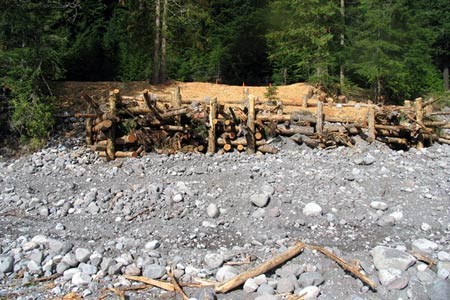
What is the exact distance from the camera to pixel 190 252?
5973 mm

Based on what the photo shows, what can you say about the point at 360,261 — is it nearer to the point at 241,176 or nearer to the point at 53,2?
the point at 241,176

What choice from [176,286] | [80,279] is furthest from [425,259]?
[80,279]

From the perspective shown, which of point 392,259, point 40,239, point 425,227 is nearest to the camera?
point 392,259

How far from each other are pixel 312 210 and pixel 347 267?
6.36ft

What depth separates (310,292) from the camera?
4.80 metres

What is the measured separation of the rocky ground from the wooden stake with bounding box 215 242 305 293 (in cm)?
7

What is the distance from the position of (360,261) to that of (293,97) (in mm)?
13349

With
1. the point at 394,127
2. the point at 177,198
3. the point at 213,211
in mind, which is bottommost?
the point at 213,211

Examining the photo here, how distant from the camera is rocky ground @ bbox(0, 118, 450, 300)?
5116 millimetres

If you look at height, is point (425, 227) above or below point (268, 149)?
A: below

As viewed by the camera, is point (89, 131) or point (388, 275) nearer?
point (388, 275)

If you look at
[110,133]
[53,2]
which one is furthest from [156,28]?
[110,133]

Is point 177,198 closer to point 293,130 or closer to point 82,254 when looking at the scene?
point 82,254

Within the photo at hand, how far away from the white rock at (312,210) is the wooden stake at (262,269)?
1.33 metres
